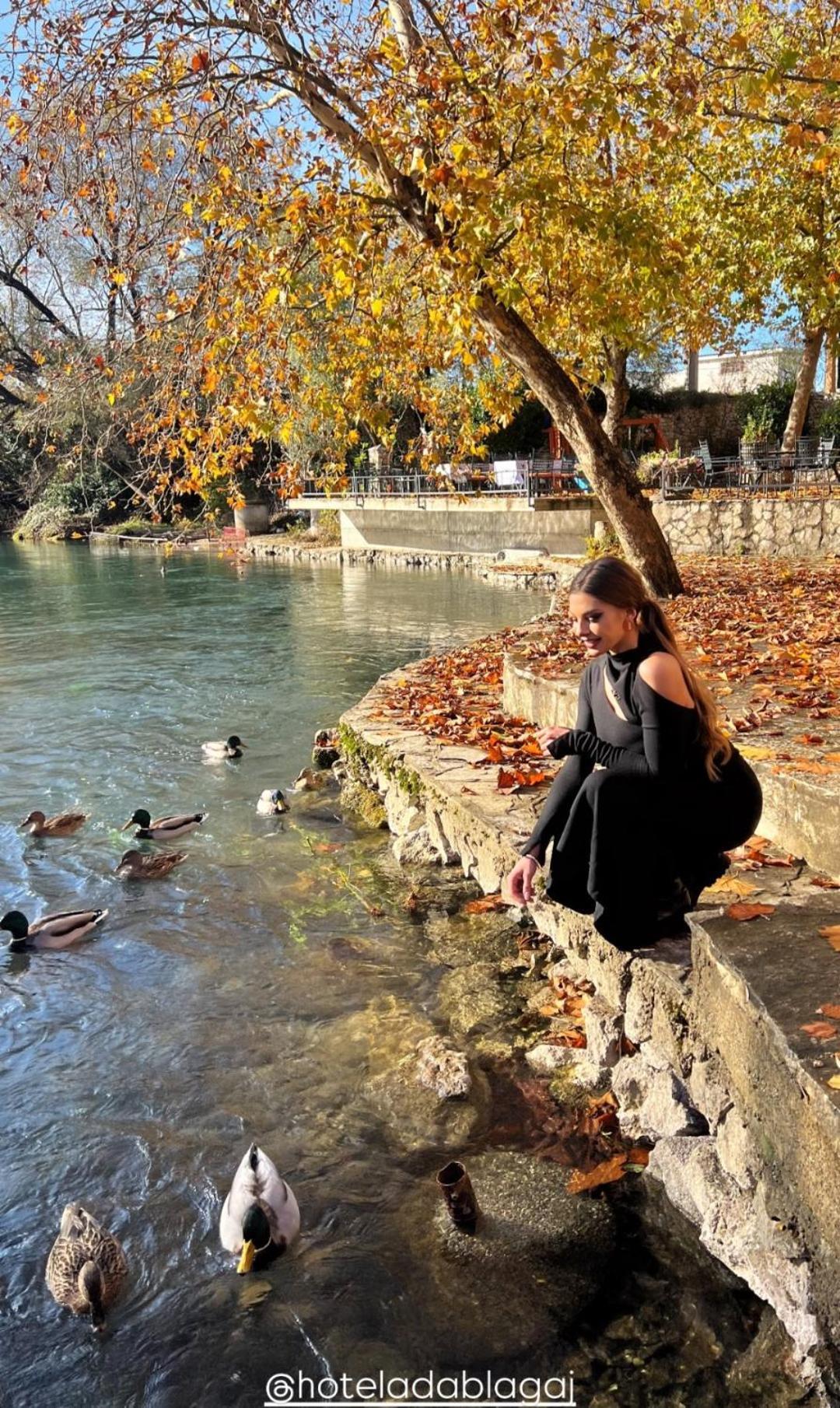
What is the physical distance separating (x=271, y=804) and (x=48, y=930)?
258 cm

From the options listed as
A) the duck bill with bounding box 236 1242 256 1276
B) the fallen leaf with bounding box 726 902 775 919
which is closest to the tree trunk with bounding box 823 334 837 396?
the fallen leaf with bounding box 726 902 775 919

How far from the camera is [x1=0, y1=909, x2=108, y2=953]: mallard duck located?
6.38 meters

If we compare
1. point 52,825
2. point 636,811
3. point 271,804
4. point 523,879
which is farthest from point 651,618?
point 52,825

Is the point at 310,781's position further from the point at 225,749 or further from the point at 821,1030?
the point at 821,1030

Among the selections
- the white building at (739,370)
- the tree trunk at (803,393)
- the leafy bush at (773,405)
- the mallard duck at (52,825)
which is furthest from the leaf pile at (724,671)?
the white building at (739,370)

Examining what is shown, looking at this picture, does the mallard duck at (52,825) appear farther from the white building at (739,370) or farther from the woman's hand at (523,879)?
the white building at (739,370)

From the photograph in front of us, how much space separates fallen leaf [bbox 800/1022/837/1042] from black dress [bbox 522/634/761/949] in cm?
101

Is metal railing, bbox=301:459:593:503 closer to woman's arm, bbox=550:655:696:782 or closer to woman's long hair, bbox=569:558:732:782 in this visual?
woman's long hair, bbox=569:558:732:782

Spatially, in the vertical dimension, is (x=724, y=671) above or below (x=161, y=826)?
above

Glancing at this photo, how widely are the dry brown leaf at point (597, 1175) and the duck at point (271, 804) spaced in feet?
17.4

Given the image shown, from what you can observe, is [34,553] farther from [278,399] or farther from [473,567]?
[278,399]

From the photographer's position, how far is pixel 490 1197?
12.2 ft

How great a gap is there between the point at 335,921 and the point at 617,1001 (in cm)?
252

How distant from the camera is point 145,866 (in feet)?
24.8
